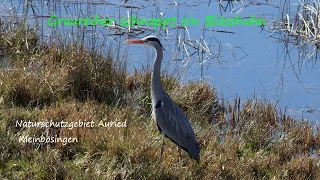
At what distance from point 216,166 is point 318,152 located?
148cm

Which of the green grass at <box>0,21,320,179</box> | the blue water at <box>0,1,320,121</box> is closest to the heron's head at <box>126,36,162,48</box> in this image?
the green grass at <box>0,21,320,179</box>

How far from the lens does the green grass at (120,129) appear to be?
16.6 ft

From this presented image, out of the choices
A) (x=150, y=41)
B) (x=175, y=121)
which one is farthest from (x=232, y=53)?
(x=175, y=121)

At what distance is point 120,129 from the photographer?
5633 millimetres

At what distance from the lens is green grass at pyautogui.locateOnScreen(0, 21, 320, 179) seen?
5059mm

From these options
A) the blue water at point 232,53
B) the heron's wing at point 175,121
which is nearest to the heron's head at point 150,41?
the heron's wing at point 175,121

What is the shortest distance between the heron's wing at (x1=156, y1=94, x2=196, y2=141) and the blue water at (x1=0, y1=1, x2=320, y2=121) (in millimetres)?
1831

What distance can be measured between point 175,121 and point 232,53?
11.1 feet

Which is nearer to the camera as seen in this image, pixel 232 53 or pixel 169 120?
pixel 169 120

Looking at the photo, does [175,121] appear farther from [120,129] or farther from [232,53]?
[232,53]

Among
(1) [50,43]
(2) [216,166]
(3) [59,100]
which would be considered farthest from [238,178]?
(1) [50,43]

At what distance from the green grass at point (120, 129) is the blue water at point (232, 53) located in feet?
1.32

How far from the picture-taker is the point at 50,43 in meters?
7.95

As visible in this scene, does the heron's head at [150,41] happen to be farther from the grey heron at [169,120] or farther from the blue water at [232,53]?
the blue water at [232,53]
